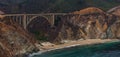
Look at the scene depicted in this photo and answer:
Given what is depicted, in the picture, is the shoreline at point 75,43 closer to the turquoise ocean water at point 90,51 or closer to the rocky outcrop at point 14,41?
the turquoise ocean water at point 90,51

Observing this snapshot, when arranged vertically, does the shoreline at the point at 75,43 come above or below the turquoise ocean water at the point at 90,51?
below

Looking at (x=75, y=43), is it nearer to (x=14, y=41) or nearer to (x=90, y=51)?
(x=90, y=51)

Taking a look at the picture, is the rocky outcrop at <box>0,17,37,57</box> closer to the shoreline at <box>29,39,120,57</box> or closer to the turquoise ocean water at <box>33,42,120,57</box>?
the turquoise ocean water at <box>33,42,120,57</box>

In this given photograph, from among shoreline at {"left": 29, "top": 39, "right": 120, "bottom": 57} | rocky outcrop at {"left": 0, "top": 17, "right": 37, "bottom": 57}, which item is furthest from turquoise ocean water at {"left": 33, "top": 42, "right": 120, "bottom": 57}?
rocky outcrop at {"left": 0, "top": 17, "right": 37, "bottom": 57}

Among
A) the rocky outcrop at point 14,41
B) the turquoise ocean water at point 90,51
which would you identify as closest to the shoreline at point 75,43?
the turquoise ocean water at point 90,51

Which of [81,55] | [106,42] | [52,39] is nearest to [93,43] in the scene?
[106,42]
